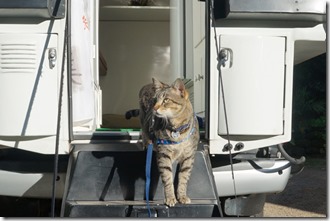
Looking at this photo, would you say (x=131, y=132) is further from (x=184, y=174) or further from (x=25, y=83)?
(x=25, y=83)

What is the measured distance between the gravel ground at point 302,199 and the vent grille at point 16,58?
3070mm

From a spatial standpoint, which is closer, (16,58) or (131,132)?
(16,58)

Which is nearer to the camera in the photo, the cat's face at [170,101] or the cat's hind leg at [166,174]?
the cat's face at [170,101]

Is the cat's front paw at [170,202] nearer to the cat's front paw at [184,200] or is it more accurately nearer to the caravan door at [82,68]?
the cat's front paw at [184,200]

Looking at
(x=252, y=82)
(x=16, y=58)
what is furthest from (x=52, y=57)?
(x=252, y=82)

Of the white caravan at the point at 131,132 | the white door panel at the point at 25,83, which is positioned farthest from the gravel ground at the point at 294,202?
the white door panel at the point at 25,83

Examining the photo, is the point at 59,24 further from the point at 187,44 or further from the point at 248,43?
the point at 187,44

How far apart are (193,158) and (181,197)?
27 centimetres

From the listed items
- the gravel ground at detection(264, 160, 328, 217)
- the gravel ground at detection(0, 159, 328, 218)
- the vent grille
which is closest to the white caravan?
the vent grille

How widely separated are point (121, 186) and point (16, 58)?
1.00 metres

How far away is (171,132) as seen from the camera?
307cm

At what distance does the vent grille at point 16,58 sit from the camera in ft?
10.0

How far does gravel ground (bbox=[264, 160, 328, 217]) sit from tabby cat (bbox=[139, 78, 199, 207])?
2158mm

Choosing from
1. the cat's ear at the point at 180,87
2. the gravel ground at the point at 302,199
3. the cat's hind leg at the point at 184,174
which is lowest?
the gravel ground at the point at 302,199
